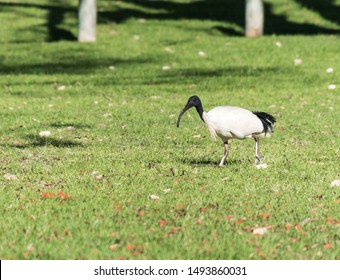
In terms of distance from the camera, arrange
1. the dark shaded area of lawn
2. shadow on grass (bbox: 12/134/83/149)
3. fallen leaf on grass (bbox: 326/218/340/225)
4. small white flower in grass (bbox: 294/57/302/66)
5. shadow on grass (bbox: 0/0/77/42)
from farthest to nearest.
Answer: the dark shaded area of lawn, shadow on grass (bbox: 0/0/77/42), small white flower in grass (bbox: 294/57/302/66), shadow on grass (bbox: 12/134/83/149), fallen leaf on grass (bbox: 326/218/340/225)

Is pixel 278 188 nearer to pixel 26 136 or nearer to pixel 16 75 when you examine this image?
pixel 26 136

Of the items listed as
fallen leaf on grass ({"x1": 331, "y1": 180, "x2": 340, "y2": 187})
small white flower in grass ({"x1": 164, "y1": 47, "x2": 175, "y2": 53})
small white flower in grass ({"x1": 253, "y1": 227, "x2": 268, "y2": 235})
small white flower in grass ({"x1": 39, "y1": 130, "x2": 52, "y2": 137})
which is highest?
small white flower in grass ({"x1": 253, "y1": 227, "x2": 268, "y2": 235})

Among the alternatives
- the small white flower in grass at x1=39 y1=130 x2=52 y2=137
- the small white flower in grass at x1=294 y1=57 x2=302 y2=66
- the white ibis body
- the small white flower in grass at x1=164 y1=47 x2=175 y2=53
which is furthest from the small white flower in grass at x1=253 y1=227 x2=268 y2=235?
the small white flower in grass at x1=164 y1=47 x2=175 y2=53

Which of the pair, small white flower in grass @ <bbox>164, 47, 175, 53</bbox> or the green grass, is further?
small white flower in grass @ <bbox>164, 47, 175, 53</bbox>

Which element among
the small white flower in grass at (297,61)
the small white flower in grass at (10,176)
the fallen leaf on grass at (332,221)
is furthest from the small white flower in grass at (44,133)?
the small white flower in grass at (297,61)

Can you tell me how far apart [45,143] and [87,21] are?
13.6m

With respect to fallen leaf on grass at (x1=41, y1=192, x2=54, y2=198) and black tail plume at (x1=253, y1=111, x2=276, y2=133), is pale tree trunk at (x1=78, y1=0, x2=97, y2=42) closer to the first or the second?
black tail plume at (x1=253, y1=111, x2=276, y2=133)

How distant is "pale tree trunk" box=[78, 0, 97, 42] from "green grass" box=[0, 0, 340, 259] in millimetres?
344

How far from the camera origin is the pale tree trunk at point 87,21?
25203 mm

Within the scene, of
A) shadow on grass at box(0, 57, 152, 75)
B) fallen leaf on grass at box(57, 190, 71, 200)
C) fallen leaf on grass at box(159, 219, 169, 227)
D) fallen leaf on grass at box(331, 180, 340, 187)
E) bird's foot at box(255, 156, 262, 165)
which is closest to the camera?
fallen leaf on grass at box(159, 219, 169, 227)

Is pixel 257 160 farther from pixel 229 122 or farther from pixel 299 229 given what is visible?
pixel 299 229

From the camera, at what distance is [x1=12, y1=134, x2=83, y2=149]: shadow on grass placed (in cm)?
1216

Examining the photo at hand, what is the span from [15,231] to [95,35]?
63.7 ft

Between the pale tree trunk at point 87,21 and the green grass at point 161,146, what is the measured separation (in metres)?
0.34
